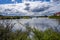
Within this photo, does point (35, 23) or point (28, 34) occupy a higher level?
point (35, 23)

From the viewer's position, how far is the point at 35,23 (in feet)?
12.2

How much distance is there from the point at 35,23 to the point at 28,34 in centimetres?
23

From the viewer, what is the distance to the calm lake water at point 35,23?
3688mm

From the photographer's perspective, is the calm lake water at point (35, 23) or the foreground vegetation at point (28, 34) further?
the calm lake water at point (35, 23)

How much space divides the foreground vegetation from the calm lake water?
3.3 inches

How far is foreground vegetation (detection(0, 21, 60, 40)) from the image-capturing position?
3.47 metres

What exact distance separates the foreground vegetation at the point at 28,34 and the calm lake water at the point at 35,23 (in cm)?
8

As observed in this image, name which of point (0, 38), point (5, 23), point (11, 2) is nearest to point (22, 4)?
point (11, 2)

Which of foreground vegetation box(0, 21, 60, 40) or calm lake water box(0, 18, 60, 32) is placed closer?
foreground vegetation box(0, 21, 60, 40)

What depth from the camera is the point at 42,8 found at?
373 centimetres

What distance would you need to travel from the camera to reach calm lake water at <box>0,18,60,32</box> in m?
3.69

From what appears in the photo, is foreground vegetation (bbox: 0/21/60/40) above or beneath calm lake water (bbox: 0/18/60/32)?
beneath

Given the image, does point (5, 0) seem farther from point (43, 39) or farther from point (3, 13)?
point (43, 39)

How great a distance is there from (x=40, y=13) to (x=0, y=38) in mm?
773
